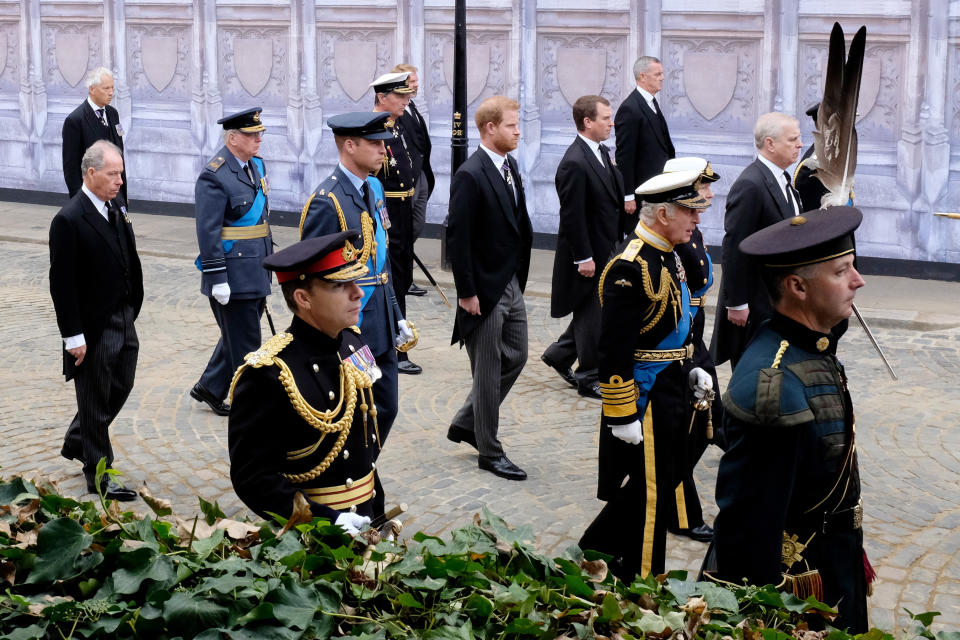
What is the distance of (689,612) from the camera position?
9.05ft

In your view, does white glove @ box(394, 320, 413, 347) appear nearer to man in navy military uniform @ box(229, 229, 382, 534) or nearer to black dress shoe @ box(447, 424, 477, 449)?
black dress shoe @ box(447, 424, 477, 449)

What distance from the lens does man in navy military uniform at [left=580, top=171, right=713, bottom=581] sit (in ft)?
18.9

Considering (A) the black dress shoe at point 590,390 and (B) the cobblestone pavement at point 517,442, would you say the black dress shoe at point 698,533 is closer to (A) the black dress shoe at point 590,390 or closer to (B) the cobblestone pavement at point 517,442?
(B) the cobblestone pavement at point 517,442

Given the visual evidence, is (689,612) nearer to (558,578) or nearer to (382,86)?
(558,578)

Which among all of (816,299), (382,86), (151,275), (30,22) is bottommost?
(151,275)

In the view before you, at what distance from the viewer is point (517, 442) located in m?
8.03

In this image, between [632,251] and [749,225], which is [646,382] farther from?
[749,225]

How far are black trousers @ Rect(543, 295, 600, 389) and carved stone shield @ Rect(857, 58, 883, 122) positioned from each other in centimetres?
519

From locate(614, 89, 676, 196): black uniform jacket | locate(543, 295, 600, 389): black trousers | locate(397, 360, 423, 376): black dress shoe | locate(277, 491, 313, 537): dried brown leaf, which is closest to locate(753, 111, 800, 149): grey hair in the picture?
locate(543, 295, 600, 389): black trousers

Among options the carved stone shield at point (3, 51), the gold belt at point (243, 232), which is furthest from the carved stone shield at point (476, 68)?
the carved stone shield at point (3, 51)

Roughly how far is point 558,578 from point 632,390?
2.87m

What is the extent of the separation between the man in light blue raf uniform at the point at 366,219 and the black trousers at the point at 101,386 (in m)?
1.23

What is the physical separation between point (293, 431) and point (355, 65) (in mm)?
12131

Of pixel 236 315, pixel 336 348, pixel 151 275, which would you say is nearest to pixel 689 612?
pixel 336 348
